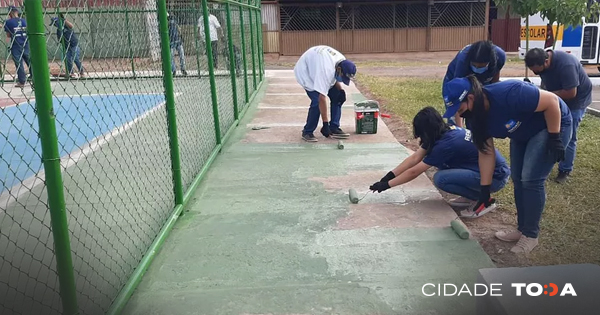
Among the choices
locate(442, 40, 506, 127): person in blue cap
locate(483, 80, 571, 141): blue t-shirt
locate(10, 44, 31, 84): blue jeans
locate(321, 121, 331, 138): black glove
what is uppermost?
locate(10, 44, 31, 84): blue jeans

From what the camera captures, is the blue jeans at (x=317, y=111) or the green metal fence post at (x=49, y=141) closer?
the green metal fence post at (x=49, y=141)

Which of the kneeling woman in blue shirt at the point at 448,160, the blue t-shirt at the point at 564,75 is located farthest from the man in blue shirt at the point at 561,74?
the kneeling woman in blue shirt at the point at 448,160

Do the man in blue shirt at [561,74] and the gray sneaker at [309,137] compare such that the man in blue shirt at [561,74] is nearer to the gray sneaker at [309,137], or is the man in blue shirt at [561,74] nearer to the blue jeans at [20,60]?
the gray sneaker at [309,137]

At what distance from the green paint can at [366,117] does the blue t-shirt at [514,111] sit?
145 inches

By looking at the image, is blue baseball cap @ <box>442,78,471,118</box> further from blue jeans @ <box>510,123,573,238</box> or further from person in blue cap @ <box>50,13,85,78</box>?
person in blue cap @ <box>50,13,85,78</box>

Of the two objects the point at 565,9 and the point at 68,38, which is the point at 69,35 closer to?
the point at 68,38

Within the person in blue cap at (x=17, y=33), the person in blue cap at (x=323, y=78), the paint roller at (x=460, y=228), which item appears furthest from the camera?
the person in blue cap at (x=323, y=78)

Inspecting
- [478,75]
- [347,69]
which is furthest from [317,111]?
[478,75]

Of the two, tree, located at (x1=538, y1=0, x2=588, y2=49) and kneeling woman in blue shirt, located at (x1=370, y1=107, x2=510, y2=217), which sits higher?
tree, located at (x1=538, y1=0, x2=588, y2=49)

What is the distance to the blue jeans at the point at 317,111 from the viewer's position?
6724 millimetres

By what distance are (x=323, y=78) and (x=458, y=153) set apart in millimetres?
A: 2658

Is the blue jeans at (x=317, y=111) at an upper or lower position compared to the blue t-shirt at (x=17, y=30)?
lower

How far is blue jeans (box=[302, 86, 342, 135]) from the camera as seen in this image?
672 cm

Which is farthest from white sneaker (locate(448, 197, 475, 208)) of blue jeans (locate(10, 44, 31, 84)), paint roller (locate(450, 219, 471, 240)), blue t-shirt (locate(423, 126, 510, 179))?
blue jeans (locate(10, 44, 31, 84))
